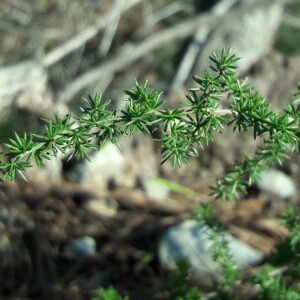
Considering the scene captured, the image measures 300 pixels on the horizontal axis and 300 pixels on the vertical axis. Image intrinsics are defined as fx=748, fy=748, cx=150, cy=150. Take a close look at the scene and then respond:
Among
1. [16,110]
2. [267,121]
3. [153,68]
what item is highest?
[153,68]

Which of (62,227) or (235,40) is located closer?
(62,227)

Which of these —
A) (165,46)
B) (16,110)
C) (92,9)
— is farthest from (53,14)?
(16,110)

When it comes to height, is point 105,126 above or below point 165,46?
below

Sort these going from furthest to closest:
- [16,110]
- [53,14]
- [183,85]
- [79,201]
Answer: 1. [53,14]
2. [183,85]
3. [16,110]
4. [79,201]

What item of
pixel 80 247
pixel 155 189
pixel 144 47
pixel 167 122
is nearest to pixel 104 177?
pixel 155 189

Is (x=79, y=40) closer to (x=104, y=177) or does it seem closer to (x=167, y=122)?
(x=104, y=177)

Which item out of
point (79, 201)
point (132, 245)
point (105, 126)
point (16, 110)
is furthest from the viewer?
point (16, 110)

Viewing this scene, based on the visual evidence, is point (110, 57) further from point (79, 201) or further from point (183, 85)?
point (79, 201)
